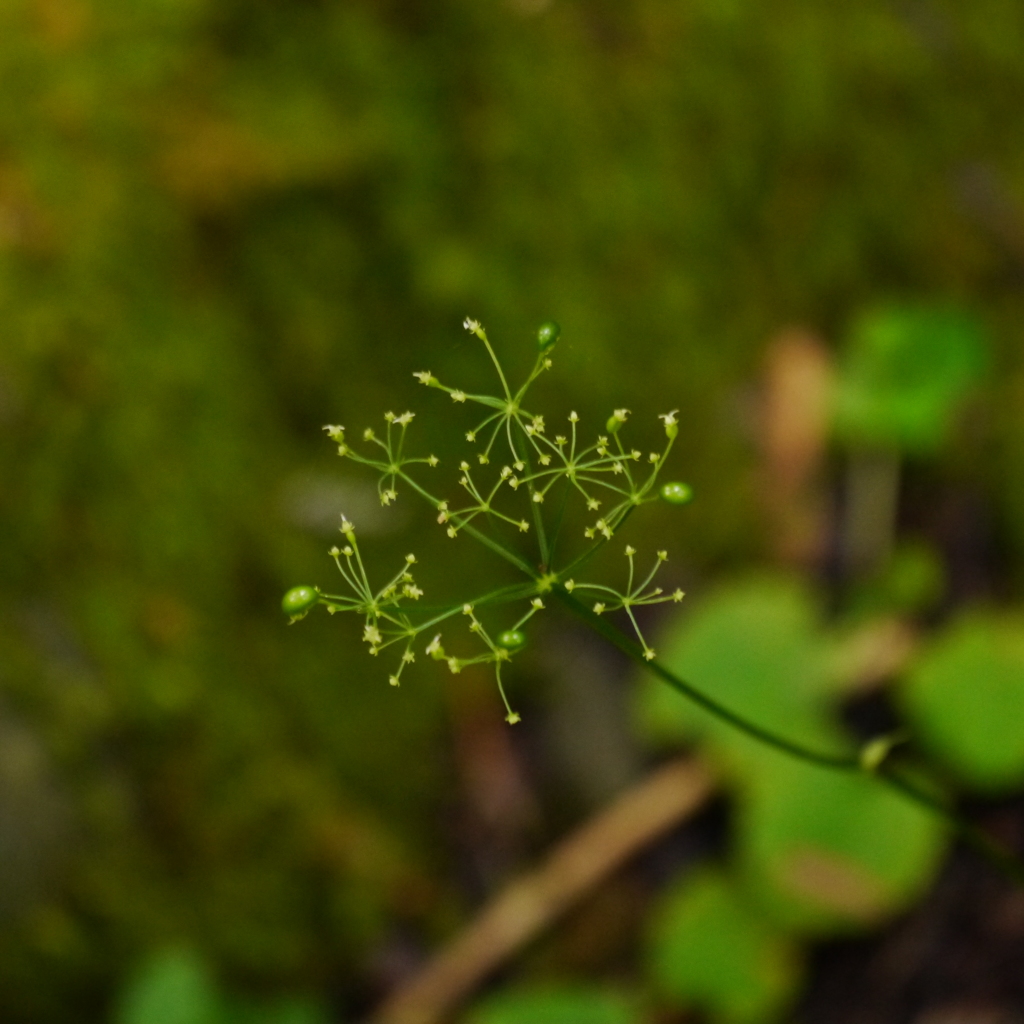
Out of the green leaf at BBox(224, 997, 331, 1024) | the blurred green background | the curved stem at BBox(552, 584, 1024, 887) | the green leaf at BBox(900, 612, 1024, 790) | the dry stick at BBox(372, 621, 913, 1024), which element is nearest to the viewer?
the curved stem at BBox(552, 584, 1024, 887)

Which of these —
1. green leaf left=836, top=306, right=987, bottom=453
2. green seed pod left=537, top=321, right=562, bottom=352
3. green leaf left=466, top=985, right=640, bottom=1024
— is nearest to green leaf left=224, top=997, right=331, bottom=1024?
green leaf left=466, top=985, right=640, bottom=1024

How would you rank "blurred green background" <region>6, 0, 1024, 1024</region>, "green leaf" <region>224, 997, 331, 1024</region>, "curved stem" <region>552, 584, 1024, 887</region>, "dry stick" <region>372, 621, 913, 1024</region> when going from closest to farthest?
"curved stem" <region>552, 584, 1024, 887</region>, "blurred green background" <region>6, 0, 1024, 1024</region>, "green leaf" <region>224, 997, 331, 1024</region>, "dry stick" <region>372, 621, 913, 1024</region>

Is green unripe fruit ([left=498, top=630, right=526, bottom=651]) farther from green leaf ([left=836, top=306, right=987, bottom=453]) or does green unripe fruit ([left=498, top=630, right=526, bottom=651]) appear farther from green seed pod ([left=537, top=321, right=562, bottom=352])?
green leaf ([left=836, top=306, right=987, bottom=453])

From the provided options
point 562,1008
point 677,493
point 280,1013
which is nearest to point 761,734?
point 677,493

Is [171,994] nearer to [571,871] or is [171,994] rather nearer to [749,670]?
[571,871]

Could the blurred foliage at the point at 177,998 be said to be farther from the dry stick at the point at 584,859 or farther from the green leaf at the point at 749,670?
the green leaf at the point at 749,670

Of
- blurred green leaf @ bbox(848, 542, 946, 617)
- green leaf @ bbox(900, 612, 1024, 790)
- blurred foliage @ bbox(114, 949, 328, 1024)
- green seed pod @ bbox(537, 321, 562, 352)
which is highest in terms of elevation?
green seed pod @ bbox(537, 321, 562, 352)

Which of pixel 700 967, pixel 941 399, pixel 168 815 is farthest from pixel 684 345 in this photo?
pixel 168 815

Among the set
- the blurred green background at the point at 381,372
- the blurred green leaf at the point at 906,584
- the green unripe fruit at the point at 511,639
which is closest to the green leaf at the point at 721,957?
the blurred green background at the point at 381,372
